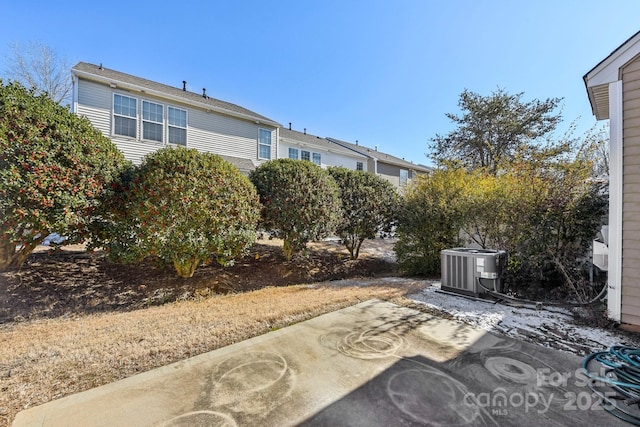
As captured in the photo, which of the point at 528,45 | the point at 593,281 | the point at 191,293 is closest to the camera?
the point at 593,281

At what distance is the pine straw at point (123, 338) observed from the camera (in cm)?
228

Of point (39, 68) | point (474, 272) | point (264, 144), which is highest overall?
point (39, 68)

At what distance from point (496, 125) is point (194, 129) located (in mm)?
18024

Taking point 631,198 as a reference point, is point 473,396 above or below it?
below

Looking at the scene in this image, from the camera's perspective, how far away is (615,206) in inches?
140

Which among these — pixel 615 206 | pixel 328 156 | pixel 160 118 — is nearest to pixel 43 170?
pixel 160 118

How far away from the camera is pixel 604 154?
855cm

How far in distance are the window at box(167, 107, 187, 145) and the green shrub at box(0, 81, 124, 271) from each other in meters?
6.65

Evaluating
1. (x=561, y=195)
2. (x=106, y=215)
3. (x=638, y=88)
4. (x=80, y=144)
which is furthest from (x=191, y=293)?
(x=638, y=88)

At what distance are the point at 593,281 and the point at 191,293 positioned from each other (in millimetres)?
7447

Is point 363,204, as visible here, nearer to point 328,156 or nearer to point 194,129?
point 194,129

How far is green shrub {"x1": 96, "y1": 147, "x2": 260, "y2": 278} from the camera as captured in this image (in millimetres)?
4984

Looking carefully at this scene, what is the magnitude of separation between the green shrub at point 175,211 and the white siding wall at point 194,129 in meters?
6.13

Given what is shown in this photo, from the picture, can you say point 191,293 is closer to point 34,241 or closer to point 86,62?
point 34,241
